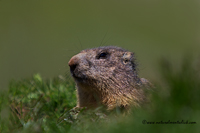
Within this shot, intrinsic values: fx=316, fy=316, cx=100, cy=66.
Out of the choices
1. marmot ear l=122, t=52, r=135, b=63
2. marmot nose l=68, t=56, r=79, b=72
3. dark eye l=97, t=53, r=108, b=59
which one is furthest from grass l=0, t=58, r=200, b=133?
marmot ear l=122, t=52, r=135, b=63

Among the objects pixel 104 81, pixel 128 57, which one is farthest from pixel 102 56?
pixel 104 81

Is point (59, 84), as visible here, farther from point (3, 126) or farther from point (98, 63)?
point (3, 126)

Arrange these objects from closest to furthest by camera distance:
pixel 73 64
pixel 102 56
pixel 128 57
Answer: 1. pixel 73 64
2. pixel 102 56
3. pixel 128 57

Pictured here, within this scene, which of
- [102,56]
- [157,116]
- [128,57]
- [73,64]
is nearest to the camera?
[157,116]

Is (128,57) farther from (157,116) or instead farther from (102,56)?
(157,116)

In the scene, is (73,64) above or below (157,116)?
above

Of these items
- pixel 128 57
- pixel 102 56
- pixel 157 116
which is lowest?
pixel 157 116

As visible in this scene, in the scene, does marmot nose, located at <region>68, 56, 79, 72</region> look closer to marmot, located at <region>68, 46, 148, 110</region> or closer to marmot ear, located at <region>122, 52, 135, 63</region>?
marmot, located at <region>68, 46, 148, 110</region>

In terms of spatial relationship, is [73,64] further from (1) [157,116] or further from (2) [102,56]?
(1) [157,116]

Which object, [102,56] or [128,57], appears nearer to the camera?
[102,56]
